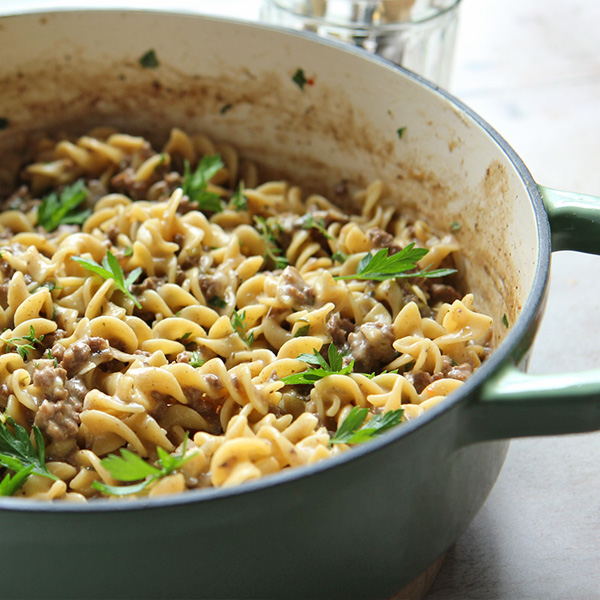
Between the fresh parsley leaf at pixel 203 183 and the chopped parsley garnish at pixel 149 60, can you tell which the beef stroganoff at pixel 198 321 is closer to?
the fresh parsley leaf at pixel 203 183

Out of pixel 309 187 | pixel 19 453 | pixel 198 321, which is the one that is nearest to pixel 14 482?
pixel 19 453

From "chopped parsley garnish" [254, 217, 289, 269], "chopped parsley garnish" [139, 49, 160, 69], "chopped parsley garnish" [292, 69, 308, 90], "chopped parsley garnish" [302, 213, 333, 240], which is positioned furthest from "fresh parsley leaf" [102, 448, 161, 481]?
"chopped parsley garnish" [139, 49, 160, 69]

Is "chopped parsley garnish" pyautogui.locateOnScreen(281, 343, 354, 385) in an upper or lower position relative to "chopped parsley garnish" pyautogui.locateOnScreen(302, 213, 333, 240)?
lower

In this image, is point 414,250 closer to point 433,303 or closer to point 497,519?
point 433,303

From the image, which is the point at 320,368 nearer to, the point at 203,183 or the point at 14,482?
the point at 14,482

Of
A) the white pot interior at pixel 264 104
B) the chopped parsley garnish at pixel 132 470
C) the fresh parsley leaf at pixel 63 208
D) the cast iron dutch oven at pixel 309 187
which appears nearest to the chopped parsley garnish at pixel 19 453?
the chopped parsley garnish at pixel 132 470

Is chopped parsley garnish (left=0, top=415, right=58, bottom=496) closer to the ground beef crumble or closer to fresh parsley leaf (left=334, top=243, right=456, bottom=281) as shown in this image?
the ground beef crumble
